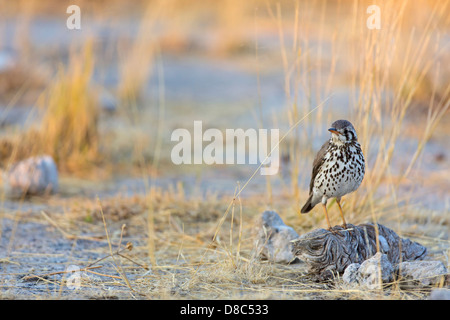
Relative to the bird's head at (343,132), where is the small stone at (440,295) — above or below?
below

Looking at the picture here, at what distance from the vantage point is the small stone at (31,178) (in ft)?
19.0

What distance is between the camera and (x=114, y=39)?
13.1 m

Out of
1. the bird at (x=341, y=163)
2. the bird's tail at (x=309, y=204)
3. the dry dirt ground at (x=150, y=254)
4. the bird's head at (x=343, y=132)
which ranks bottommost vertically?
the dry dirt ground at (x=150, y=254)

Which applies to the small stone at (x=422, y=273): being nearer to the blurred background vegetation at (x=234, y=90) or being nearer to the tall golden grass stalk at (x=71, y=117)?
the blurred background vegetation at (x=234, y=90)

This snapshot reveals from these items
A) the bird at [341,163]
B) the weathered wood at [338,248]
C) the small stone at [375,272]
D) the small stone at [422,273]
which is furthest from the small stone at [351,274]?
the bird at [341,163]

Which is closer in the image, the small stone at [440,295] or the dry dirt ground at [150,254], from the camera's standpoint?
the small stone at [440,295]

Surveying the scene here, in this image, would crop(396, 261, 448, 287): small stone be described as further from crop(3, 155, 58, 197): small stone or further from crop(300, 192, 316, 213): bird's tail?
crop(3, 155, 58, 197): small stone

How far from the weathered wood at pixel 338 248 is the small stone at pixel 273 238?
0.95ft

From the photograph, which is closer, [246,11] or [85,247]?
[85,247]

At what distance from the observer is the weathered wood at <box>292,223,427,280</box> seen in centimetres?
380
